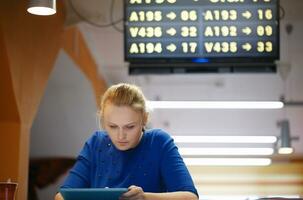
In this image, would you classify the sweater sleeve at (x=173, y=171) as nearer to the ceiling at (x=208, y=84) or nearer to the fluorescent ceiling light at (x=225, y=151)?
the ceiling at (x=208, y=84)

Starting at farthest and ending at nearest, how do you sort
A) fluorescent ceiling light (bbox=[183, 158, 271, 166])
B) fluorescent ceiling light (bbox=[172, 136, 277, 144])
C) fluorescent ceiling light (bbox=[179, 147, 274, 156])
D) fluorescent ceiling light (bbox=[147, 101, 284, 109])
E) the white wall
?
fluorescent ceiling light (bbox=[183, 158, 271, 166]) < fluorescent ceiling light (bbox=[179, 147, 274, 156]) < fluorescent ceiling light (bbox=[172, 136, 277, 144]) < fluorescent ceiling light (bbox=[147, 101, 284, 109]) < the white wall

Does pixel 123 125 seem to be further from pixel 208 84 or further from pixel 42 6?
pixel 208 84

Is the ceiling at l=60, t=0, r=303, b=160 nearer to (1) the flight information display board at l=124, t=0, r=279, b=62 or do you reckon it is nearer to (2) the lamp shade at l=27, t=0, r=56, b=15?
(1) the flight information display board at l=124, t=0, r=279, b=62

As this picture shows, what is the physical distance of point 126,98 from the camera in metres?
2.17

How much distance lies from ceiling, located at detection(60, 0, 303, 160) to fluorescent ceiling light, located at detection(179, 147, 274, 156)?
2.36 feet

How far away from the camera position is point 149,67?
533 cm

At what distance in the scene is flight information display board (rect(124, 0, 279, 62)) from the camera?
4969 mm

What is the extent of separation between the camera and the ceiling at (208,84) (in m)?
7.27

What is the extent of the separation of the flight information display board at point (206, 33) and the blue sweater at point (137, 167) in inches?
108

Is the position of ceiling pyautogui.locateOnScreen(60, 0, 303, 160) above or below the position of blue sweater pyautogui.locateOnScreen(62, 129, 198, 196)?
above

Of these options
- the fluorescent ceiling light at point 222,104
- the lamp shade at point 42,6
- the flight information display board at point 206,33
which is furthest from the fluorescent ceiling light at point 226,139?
the lamp shade at point 42,6

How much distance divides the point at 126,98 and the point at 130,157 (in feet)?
0.78

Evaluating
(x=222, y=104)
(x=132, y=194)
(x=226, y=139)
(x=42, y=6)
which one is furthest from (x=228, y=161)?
(x=132, y=194)

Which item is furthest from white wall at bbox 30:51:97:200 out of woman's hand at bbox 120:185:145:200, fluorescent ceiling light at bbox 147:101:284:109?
woman's hand at bbox 120:185:145:200
